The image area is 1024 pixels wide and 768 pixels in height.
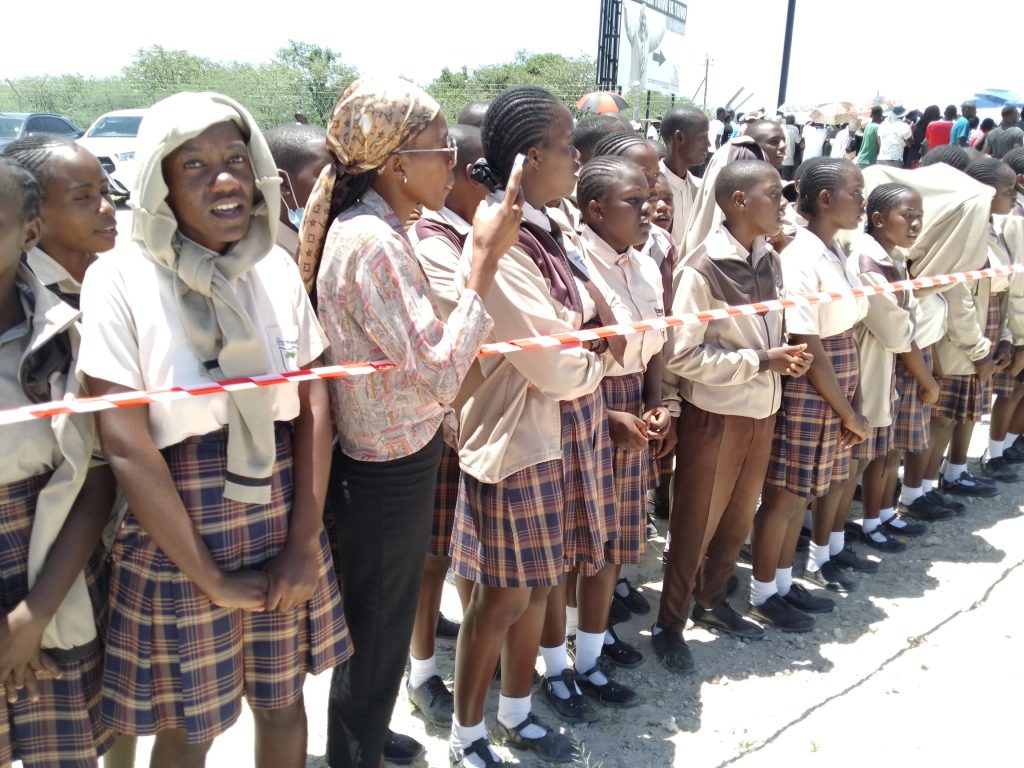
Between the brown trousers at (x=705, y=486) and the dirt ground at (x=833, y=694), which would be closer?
the dirt ground at (x=833, y=694)

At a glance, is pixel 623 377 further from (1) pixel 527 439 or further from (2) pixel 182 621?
(2) pixel 182 621

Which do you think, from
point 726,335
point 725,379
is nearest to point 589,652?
point 725,379

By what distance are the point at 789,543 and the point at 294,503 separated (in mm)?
2925

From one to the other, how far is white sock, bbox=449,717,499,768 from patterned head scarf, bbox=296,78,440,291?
1705 millimetres

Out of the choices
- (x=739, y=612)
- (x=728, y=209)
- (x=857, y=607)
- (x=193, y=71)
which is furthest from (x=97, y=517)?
(x=193, y=71)

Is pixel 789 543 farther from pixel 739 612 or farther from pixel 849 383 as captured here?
pixel 849 383

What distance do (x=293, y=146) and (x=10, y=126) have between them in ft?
47.9

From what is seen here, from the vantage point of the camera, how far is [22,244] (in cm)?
195

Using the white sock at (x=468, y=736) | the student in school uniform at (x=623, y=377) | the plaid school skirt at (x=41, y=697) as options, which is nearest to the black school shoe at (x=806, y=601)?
the student in school uniform at (x=623, y=377)

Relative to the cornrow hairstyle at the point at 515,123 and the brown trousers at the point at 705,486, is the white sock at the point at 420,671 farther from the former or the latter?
the cornrow hairstyle at the point at 515,123

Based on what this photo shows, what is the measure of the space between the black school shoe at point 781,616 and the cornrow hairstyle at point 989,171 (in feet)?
10.4

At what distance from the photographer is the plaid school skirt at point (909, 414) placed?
4.92m

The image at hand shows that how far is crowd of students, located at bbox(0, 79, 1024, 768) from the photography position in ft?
6.28

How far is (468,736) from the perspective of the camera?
116 inches
